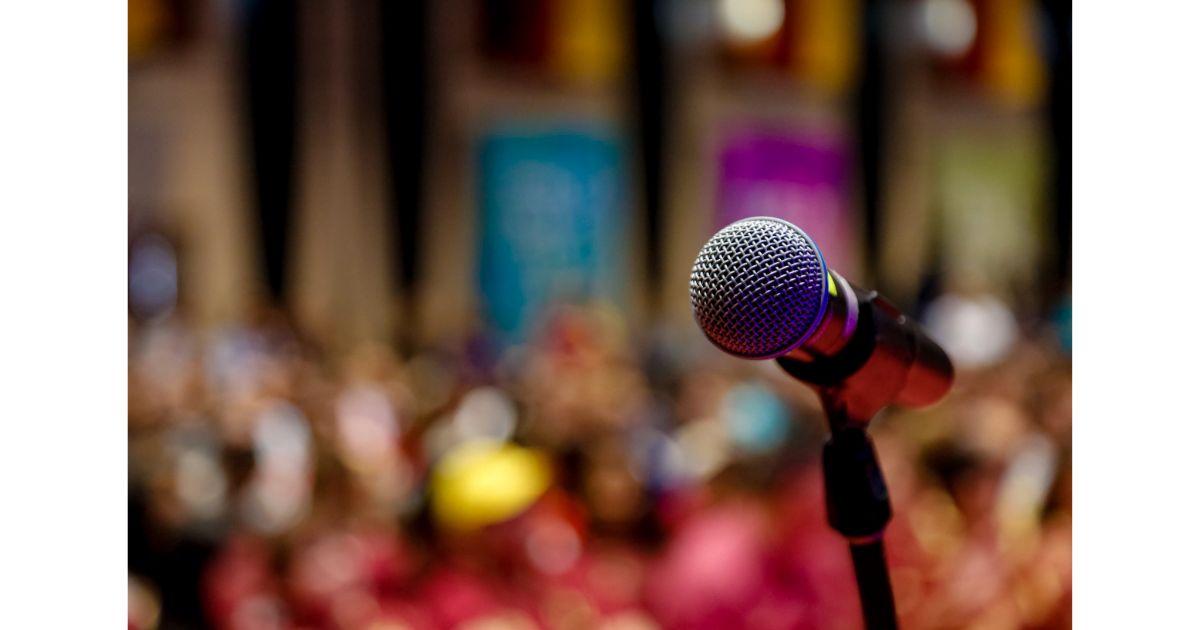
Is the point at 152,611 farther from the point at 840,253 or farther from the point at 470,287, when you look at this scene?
the point at 840,253

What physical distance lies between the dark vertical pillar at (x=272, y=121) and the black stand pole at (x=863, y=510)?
7.06m

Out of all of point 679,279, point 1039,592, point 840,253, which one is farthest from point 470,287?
point 1039,592

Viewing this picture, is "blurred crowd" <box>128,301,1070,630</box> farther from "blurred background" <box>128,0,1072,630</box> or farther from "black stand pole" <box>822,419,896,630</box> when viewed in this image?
"black stand pole" <box>822,419,896,630</box>

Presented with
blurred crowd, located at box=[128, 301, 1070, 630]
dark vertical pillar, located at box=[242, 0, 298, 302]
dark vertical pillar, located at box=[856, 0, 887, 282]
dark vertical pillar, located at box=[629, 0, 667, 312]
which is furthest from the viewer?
dark vertical pillar, located at box=[856, 0, 887, 282]

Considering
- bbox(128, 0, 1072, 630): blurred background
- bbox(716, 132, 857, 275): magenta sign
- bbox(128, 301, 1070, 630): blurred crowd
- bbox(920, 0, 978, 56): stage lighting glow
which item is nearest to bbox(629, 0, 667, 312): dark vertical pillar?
bbox(128, 0, 1072, 630): blurred background

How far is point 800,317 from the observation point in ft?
2.35

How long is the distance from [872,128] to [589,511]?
20.4 ft

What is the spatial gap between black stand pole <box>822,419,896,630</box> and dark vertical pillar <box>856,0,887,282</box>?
315 inches

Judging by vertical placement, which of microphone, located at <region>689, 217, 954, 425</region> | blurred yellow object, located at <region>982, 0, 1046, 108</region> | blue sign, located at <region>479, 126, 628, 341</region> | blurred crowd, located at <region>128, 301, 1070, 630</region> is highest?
blurred yellow object, located at <region>982, 0, 1046, 108</region>

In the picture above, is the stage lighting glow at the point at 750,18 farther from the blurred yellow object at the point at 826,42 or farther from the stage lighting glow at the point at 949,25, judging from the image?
the stage lighting glow at the point at 949,25

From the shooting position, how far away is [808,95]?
8.24 m

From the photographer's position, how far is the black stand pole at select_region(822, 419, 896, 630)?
0.81 metres

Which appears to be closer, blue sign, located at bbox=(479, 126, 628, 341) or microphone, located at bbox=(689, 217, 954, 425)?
microphone, located at bbox=(689, 217, 954, 425)
